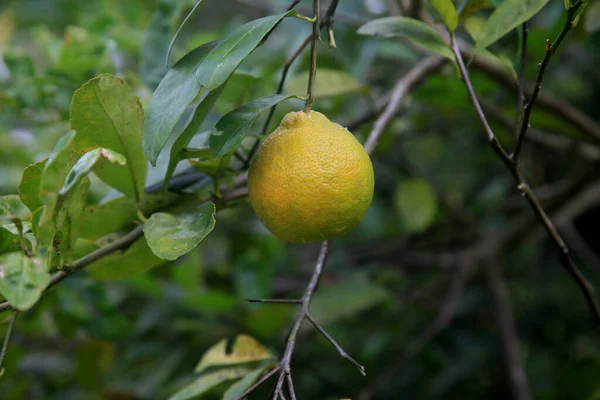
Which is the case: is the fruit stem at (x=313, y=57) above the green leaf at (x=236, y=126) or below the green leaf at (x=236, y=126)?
above

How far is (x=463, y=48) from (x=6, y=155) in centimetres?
107

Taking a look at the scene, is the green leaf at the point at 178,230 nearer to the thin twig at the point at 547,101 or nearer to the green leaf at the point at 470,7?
the green leaf at the point at 470,7

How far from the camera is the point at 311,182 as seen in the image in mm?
509

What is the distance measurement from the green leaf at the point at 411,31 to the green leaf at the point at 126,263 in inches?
12.7

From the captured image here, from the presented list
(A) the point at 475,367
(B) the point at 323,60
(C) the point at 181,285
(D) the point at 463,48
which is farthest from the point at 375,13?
(A) the point at 475,367

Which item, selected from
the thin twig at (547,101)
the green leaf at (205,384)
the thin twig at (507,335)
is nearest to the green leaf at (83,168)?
the green leaf at (205,384)

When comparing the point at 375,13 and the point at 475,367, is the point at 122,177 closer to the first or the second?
the point at 375,13

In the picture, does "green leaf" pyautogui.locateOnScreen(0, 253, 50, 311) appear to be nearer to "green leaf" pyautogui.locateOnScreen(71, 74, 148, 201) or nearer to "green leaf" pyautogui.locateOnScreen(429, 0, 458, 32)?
"green leaf" pyautogui.locateOnScreen(71, 74, 148, 201)

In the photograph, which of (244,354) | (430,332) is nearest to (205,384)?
(244,354)

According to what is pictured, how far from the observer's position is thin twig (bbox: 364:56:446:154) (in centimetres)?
72

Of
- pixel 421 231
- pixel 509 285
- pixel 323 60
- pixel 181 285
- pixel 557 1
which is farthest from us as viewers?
pixel 509 285

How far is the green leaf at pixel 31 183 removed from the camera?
0.53m

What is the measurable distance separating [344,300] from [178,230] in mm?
716

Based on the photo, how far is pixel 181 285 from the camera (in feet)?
4.11
